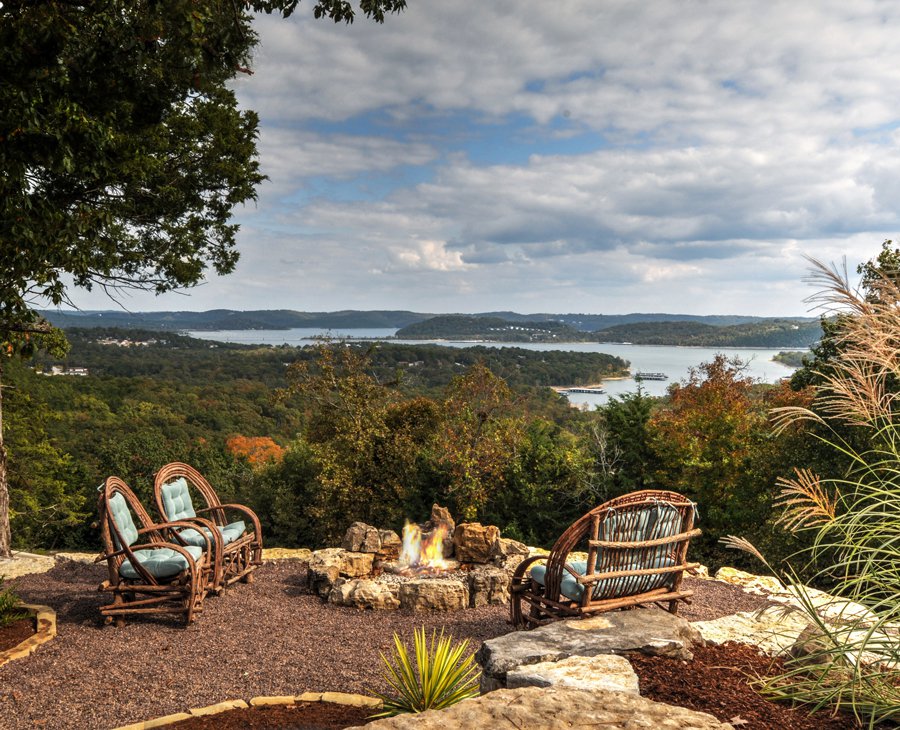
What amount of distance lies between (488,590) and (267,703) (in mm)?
2991

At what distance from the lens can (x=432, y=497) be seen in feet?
40.3

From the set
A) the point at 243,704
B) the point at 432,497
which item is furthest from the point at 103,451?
the point at 243,704

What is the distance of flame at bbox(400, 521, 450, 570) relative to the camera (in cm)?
743

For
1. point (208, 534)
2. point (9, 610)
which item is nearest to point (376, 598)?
point (208, 534)

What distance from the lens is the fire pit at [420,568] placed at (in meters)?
6.34

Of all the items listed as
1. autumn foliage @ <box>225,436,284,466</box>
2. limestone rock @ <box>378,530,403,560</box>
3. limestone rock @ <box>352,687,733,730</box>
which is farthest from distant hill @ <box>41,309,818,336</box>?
limestone rock @ <box>352,687,733,730</box>

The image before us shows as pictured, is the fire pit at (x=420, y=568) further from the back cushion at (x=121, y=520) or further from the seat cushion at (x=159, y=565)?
the back cushion at (x=121, y=520)

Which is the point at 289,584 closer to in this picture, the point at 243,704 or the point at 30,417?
the point at 243,704

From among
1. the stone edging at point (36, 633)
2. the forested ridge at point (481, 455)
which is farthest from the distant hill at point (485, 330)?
the stone edging at point (36, 633)

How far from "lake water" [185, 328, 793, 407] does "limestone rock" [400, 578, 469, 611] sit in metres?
7.99

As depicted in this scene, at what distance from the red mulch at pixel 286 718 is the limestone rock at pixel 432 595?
2470 mm

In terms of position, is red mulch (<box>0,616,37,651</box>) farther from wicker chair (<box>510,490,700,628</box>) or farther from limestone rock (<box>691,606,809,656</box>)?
limestone rock (<box>691,606,809,656</box>)

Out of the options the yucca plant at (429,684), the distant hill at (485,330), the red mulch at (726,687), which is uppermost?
the distant hill at (485,330)

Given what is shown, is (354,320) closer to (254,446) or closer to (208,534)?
(254,446)
